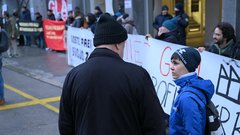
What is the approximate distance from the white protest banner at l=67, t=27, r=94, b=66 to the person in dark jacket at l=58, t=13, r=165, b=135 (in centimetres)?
748

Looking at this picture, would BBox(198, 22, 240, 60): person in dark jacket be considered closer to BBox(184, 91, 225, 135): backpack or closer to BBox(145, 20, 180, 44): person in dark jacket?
BBox(145, 20, 180, 44): person in dark jacket

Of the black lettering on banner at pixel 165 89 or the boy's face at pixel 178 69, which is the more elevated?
the boy's face at pixel 178 69

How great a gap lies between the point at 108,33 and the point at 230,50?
3.11 m

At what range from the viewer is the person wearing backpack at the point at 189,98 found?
287 centimetres

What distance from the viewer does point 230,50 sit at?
16.8 feet

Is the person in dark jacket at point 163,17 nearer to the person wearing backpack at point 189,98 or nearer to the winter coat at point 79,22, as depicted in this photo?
the winter coat at point 79,22

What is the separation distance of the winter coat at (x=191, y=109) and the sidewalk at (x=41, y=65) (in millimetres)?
6715

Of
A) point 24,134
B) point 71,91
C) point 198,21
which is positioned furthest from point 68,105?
point 198,21

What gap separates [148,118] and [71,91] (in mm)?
484

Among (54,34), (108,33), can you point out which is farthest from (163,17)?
(108,33)

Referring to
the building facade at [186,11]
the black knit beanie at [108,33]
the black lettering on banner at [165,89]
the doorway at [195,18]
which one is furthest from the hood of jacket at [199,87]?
the doorway at [195,18]

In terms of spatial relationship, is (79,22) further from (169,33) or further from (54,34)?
(169,33)

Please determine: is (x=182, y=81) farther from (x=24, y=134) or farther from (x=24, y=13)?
(x=24, y=13)

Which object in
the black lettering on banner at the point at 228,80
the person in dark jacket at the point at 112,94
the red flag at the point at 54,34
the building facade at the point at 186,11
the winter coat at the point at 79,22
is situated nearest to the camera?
the person in dark jacket at the point at 112,94
